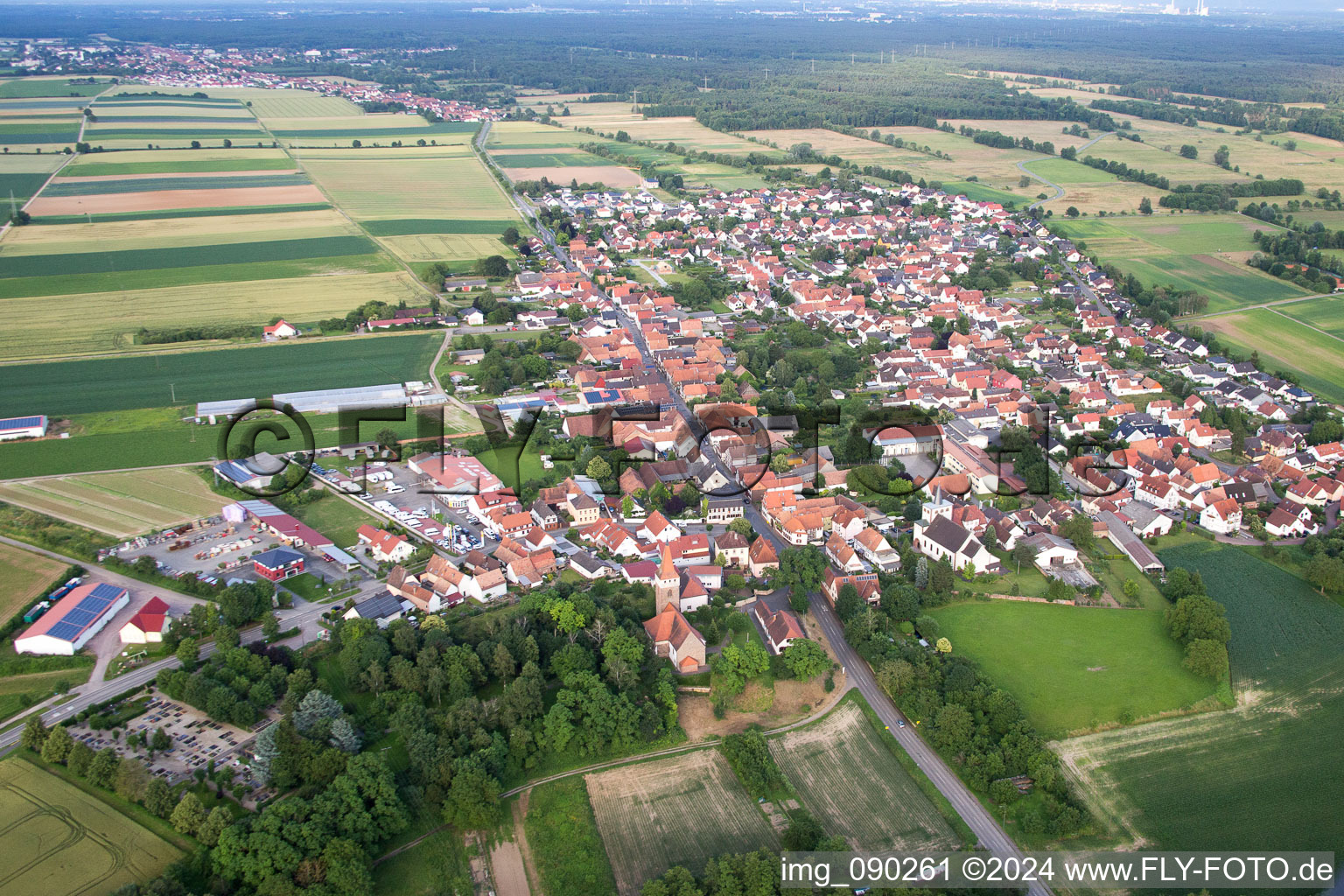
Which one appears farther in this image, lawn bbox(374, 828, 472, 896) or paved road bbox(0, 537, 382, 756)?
paved road bbox(0, 537, 382, 756)

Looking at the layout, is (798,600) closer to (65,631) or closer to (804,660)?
(804,660)

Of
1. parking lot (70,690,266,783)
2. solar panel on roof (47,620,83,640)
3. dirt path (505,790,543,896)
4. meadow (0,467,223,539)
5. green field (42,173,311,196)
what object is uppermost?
green field (42,173,311,196)

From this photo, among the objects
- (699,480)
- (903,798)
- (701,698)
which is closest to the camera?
(903,798)

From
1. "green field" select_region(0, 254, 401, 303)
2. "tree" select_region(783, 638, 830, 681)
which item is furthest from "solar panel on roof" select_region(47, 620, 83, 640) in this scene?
"green field" select_region(0, 254, 401, 303)

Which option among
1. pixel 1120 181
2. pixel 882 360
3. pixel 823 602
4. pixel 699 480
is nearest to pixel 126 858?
pixel 823 602

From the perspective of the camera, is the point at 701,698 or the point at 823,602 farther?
the point at 823,602

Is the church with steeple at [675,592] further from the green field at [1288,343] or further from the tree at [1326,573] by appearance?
the green field at [1288,343]

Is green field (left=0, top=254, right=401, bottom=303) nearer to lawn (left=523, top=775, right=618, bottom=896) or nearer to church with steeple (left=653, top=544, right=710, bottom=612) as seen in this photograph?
church with steeple (left=653, top=544, right=710, bottom=612)

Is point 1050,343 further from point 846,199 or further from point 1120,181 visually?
point 1120,181
